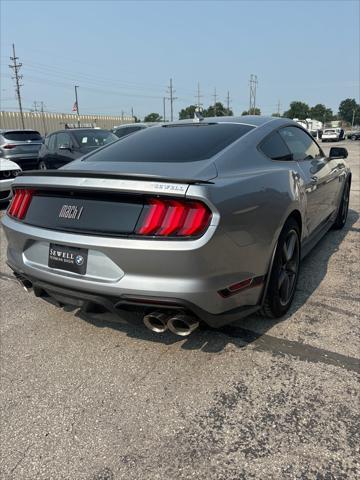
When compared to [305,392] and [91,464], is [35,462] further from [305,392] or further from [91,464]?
[305,392]

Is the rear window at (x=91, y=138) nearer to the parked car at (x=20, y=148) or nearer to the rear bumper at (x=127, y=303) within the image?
the parked car at (x=20, y=148)

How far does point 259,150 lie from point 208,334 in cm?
136

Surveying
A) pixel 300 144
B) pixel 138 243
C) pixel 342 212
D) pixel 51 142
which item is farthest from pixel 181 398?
pixel 51 142

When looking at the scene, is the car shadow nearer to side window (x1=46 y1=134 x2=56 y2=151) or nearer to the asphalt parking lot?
the asphalt parking lot

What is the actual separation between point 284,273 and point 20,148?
11212mm

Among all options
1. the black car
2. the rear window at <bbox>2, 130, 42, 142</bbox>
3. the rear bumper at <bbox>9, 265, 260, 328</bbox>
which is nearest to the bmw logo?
the rear bumper at <bbox>9, 265, 260, 328</bbox>

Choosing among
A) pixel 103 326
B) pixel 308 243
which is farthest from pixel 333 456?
pixel 308 243

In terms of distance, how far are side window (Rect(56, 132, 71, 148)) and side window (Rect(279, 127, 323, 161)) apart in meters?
7.32

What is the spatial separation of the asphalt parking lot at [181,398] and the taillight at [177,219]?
579mm

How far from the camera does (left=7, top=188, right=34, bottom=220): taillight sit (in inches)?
110

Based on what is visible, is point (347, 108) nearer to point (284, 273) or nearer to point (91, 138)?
point (91, 138)

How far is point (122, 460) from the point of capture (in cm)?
190

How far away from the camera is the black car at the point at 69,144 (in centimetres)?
1001

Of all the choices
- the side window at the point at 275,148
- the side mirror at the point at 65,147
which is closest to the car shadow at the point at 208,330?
the side window at the point at 275,148
